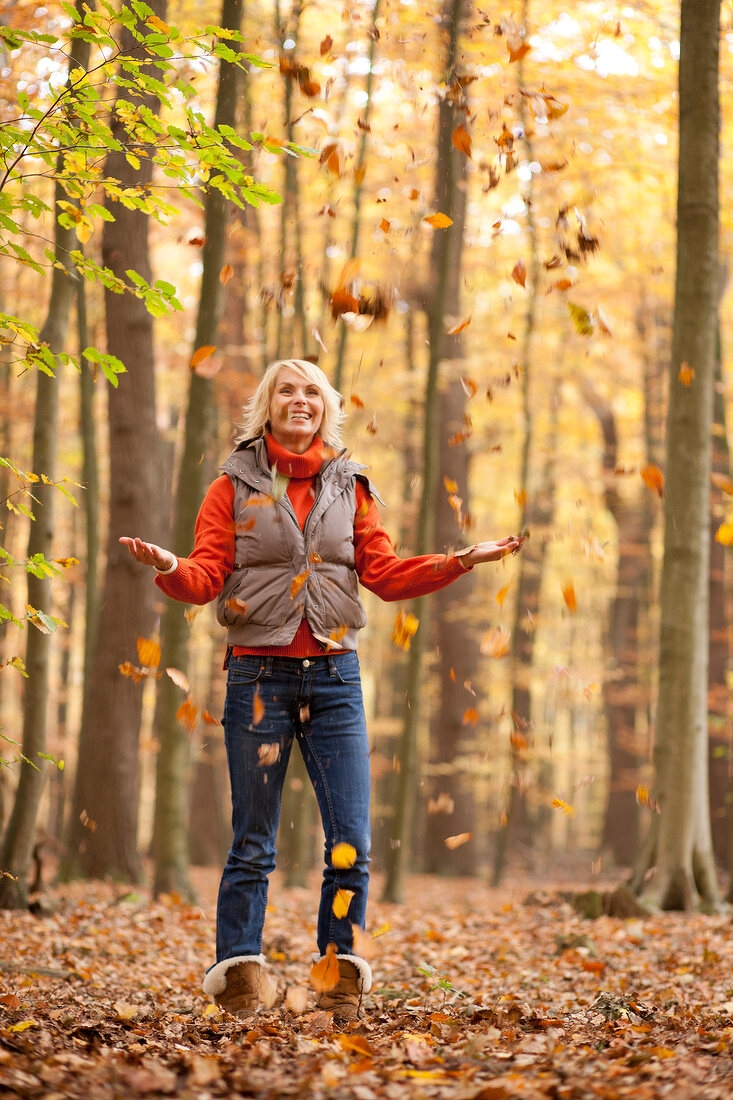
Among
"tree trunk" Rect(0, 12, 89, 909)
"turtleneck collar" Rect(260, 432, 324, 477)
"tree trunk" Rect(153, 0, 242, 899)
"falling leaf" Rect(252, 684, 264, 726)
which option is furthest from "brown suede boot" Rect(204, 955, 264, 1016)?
"tree trunk" Rect(153, 0, 242, 899)

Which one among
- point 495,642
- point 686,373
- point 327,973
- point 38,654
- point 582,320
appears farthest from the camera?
point 686,373

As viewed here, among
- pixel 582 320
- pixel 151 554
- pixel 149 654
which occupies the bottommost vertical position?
pixel 149 654

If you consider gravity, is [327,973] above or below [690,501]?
below

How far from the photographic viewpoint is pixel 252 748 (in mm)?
3471

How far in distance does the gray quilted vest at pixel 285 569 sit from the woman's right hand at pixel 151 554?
0.96 ft

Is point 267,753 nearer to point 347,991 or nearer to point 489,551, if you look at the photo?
point 347,991

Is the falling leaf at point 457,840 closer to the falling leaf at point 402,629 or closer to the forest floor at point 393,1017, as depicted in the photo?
the forest floor at point 393,1017

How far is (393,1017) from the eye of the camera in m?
3.51

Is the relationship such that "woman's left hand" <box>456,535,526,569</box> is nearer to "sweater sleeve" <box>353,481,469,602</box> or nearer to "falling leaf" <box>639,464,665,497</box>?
"sweater sleeve" <box>353,481,469,602</box>

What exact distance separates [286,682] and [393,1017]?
1282 millimetres

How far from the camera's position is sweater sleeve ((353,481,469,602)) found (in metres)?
3.50

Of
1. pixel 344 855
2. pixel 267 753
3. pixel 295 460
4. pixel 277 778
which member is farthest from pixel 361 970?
pixel 295 460

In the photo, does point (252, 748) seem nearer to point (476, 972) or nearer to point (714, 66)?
point (476, 972)

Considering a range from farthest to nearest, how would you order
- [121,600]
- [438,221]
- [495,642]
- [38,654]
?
[121,600], [38,654], [438,221], [495,642]
